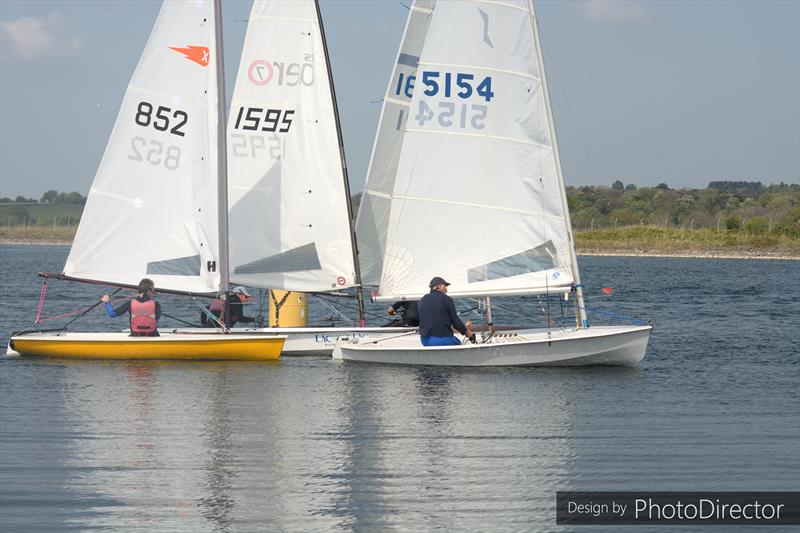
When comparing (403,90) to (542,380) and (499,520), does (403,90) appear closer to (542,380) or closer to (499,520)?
(542,380)

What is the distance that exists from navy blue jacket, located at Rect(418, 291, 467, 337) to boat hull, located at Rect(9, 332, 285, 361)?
243 cm

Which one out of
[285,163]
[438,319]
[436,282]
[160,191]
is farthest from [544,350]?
[160,191]

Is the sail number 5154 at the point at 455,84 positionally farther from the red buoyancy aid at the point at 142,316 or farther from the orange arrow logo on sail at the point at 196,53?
the red buoyancy aid at the point at 142,316

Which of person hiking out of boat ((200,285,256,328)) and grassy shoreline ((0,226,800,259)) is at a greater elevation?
grassy shoreline ((0,226,800,259))

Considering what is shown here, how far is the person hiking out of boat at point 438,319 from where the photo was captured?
19.6 m

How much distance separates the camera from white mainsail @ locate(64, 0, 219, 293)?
2152 cm

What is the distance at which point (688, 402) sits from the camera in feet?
56.1

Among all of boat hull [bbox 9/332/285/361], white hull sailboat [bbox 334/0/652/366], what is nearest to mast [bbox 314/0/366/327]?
white hull sailboat [bbox 334/0/652/366]

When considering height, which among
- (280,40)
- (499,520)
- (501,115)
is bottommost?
(499,520)

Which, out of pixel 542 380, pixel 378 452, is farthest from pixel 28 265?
pixel 378 452

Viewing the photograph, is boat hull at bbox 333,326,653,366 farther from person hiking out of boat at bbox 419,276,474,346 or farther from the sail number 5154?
the sail number 5154

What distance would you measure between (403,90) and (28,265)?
4578 cm

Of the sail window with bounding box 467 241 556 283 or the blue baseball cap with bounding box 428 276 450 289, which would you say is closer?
the blue baseball cap with bounding box 428 276 450 289

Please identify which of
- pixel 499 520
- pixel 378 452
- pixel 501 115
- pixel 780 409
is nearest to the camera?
pixel 499 520
